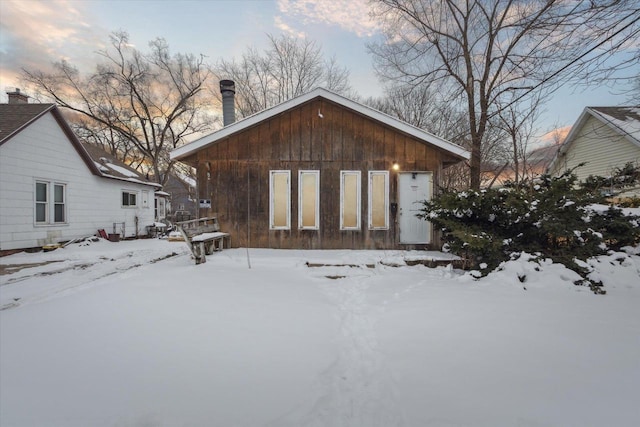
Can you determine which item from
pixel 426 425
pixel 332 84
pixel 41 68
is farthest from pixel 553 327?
pixel 41 68

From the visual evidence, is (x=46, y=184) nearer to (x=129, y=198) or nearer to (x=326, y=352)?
(x=129, y=198)

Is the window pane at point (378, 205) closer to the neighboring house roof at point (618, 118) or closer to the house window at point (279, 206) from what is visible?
the house window at point (279, 206)

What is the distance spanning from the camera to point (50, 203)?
9.88 m

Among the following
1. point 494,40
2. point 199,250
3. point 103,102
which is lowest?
point 199,250

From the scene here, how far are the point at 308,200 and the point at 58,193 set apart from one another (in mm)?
9659

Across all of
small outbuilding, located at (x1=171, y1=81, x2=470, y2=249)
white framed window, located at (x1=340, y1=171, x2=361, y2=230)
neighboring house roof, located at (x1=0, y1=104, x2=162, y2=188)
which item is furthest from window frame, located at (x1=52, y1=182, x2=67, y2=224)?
white framed window, located at (x1=340, y1=171, x2=361, y2=230)

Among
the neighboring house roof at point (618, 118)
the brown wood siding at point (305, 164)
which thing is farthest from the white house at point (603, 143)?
the brown wood siding at point (305, 164)

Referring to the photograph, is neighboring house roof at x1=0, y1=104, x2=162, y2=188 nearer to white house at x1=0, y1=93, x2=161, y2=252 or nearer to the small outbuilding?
white house at x1=0, y1=93, x2=161, y2=252

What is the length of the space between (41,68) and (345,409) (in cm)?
2807

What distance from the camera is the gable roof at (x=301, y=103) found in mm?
7215

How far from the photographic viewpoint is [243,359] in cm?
248

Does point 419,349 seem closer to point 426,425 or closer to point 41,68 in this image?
point 426,425

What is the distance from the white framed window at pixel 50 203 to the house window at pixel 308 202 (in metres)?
9.06

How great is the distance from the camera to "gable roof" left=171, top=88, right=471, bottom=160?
23.7ft
